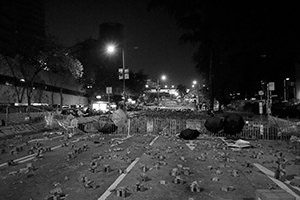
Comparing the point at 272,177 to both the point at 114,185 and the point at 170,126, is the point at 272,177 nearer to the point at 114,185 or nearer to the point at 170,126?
the point at 114,185

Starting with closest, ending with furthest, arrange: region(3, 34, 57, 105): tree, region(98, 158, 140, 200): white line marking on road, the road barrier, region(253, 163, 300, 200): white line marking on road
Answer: region(98, 158, 140, 200): white line marking on road < region(253, 163, 300, 200): white line marking on road < the road barrier < region(3, 34, 57, 105): tree

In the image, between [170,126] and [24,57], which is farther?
[24,57]

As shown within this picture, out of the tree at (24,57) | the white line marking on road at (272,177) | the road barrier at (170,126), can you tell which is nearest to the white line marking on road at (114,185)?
the white line marking on road at (272,177)

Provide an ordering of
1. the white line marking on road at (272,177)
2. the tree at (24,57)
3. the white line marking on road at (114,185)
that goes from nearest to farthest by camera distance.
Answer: the white line marking on road at (114,185) < the white line marking on road at (272,177) < the tree at (24,57)

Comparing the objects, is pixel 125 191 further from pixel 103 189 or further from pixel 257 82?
pixel 257 82

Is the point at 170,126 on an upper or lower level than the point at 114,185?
upper

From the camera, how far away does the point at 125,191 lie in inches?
219

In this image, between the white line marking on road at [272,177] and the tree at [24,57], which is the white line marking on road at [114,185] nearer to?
the white line marking on road at [272,177]

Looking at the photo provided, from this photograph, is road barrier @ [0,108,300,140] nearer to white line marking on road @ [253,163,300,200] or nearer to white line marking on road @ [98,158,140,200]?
white line marking on road @ [253,163,300,200]

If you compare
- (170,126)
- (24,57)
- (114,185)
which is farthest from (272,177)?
(24,57)

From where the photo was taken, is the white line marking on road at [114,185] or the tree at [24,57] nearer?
the white line marking on road at [114,185]

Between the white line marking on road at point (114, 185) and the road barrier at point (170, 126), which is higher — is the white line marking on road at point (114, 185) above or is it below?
below

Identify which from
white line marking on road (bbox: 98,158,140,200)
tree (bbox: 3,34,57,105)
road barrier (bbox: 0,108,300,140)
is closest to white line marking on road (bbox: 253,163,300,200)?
white line marking on road (bbox: 98,158,140,200)

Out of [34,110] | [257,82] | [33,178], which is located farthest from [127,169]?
[257,82]
